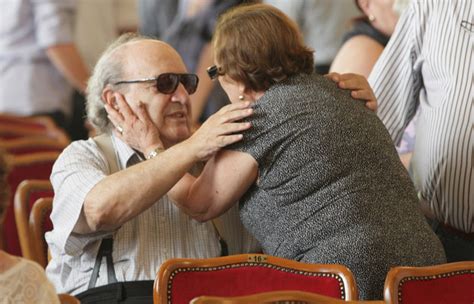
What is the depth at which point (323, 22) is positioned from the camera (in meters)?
6.34

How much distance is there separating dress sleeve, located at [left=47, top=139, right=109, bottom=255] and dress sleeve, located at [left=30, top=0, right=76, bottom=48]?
2.99 m

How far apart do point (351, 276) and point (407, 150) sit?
1423 millimetres

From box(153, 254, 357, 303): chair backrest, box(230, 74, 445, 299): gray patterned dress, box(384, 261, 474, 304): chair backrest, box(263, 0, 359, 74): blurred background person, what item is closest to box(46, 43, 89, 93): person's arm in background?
box(263, 0, 359, 74): blurred background person

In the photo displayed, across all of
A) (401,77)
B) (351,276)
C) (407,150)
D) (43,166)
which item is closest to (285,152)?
(351,276)

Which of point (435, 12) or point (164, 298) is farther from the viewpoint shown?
point (435, 12)

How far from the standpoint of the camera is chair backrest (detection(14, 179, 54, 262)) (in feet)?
11.7

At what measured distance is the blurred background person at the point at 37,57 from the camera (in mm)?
6141

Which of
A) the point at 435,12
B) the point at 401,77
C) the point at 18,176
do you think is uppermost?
the point at 435,12

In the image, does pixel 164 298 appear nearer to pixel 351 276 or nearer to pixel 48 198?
pixel 351 276

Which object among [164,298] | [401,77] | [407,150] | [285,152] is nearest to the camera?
[164,298]

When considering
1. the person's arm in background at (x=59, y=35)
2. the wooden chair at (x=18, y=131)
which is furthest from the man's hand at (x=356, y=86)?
the person's arm in background at (x=59, y=35)

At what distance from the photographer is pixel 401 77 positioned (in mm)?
3648

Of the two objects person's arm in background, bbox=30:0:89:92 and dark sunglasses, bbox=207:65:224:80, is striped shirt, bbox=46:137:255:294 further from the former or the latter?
person's arm in background, bbox=30:0:89:92

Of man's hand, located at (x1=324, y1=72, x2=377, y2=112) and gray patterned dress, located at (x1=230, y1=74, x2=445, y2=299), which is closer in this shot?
gray patterned dress, located at (x1=230, y1=74, x2=445, y2=299)
